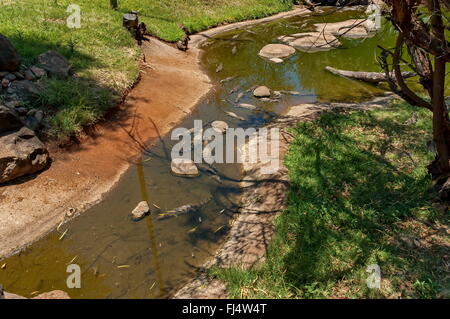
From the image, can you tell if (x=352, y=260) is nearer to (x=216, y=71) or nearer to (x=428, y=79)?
(x=428, y=79)

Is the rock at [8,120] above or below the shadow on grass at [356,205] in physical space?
above

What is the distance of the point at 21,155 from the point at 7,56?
3193mm

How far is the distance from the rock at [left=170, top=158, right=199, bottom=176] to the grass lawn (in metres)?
2.60

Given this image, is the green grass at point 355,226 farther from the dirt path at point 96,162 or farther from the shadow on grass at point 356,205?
the dirt path at point 96,162

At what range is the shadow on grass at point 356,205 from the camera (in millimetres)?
5277

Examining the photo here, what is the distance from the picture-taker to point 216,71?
14.4m

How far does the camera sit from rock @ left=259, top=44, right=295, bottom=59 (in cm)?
1630

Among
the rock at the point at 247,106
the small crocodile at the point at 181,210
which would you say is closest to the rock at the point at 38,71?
the small crocodile at the point at 181,210

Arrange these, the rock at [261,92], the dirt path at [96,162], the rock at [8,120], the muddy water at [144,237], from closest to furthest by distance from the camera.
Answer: the muddy water at [144,237], the dirt path at [96,162], the rock at [8,120], the rock at [261,92]

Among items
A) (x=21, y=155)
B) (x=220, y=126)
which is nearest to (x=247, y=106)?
(x=220, y=126)

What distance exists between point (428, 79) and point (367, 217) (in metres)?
2.68

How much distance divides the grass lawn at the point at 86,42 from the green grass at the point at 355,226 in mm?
5472

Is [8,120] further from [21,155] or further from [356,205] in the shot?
[356,205]
